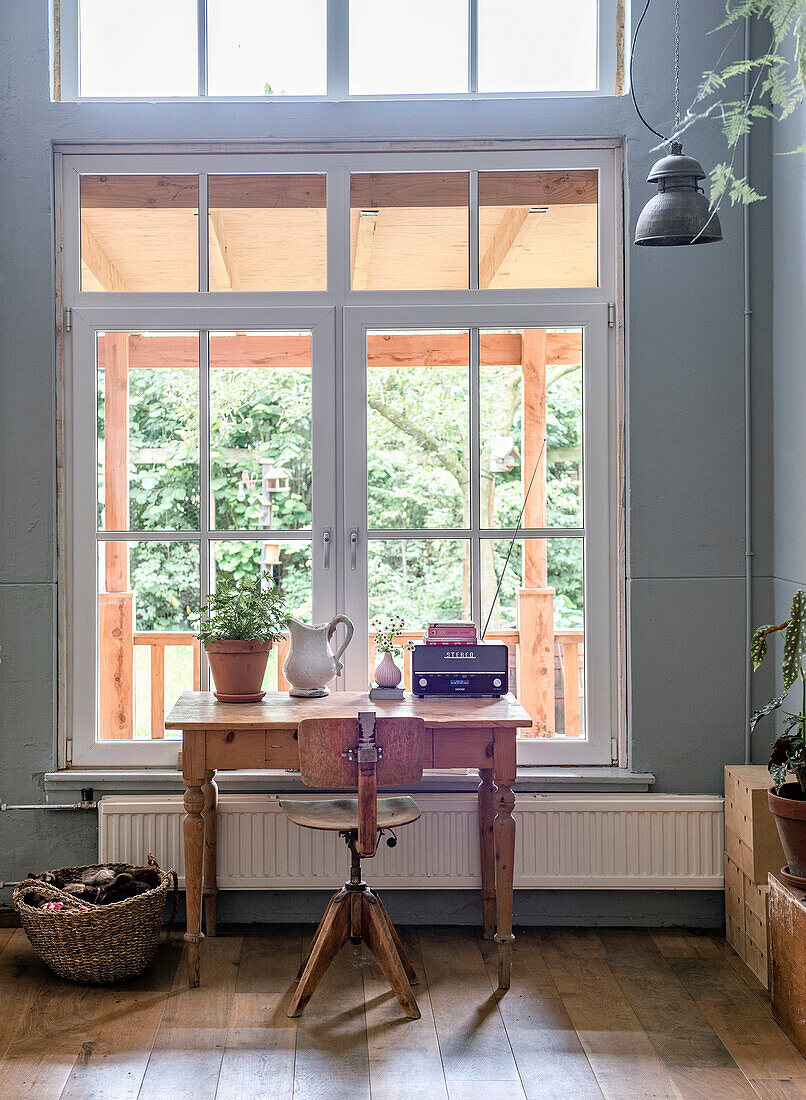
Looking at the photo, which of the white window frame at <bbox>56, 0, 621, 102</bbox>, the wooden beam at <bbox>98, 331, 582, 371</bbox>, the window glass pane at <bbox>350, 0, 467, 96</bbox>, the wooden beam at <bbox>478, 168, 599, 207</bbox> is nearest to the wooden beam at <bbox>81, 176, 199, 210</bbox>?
the white window frame at <bbox>56, 0, 621, 102</bbox>

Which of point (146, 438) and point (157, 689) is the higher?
point (146, 438)

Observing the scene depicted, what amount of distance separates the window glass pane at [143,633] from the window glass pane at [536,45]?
2128mm

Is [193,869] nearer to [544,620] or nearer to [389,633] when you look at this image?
[389,633]

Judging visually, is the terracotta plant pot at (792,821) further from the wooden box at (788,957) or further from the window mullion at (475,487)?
the window mullion at (475,487)

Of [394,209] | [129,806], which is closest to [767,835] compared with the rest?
[129,806]

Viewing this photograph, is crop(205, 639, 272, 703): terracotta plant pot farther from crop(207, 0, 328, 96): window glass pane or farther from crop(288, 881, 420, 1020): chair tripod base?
crop(207, 0, 328, 96): window glass pane

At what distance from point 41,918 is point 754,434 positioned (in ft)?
9.67

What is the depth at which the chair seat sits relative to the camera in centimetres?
311

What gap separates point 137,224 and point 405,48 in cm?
121

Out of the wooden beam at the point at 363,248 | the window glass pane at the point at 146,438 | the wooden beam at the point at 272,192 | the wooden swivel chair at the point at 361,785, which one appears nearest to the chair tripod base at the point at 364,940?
the wooden swivel chair at the point at 361,785

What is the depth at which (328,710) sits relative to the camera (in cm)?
333

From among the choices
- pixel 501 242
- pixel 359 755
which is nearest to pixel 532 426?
pixel 501 242

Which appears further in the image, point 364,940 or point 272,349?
point 272,349

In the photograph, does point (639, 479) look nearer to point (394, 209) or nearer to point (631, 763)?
point (631, 763)
